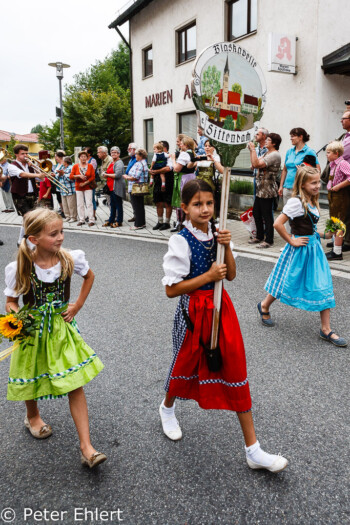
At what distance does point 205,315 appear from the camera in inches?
92.0

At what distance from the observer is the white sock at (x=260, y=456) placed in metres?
2.31

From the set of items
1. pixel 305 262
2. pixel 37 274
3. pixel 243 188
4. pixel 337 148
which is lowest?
pixel 305 262

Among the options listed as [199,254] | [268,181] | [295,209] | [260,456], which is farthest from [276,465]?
[268,181]

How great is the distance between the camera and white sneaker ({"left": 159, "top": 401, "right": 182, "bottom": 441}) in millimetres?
2664

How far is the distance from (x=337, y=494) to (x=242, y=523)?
53cm

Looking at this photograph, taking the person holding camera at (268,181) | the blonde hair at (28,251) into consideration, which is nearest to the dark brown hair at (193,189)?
the blonde hair at (28,251)

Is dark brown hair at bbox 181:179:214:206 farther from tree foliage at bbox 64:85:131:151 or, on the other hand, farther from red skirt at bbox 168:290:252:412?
tree foliage at bbox 64:85:131:151

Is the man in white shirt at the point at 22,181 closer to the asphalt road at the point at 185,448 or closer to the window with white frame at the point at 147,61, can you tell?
the asphalt road at the point at 185,448

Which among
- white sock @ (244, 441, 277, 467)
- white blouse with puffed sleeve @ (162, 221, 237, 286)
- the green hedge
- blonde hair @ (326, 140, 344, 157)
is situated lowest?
white sock @ (244, 441, 277, 467)

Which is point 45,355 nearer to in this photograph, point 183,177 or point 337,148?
point 337,148

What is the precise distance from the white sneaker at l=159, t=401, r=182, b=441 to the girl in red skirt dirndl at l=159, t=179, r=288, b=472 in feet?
1.31

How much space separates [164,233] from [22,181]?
309 cm

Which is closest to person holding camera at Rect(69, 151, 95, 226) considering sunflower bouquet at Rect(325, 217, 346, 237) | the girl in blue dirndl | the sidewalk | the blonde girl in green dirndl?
the sidewalk

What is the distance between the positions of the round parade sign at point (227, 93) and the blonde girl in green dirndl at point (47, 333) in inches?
39.6
